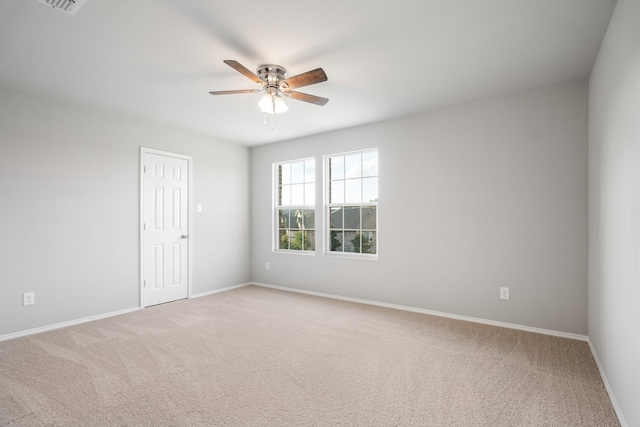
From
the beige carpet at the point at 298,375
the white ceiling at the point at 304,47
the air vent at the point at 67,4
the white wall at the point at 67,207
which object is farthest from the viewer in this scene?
the white wall at the point at 67,207

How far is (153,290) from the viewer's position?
445 cm

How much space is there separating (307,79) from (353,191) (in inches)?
96.2

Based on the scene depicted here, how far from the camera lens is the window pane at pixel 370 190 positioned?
→ 4.55 metres

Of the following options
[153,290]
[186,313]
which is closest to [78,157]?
[153,290]

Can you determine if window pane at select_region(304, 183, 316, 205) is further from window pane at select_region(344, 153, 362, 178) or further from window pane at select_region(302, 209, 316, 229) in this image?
window pane at select_region(344, 153, 362, 178)

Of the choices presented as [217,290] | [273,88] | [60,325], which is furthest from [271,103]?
[217,290]

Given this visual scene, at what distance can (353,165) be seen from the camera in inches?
189

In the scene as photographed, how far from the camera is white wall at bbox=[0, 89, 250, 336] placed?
10.8 feet

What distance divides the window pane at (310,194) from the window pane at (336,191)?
0.98ft

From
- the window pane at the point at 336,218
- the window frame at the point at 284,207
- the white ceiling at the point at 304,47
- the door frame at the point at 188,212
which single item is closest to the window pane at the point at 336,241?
the window pane at the point at 336,218

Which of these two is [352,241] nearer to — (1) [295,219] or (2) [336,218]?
(2) [336,218]

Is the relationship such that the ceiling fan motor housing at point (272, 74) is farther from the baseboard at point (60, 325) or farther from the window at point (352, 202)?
the baseboard at point (60, 325)

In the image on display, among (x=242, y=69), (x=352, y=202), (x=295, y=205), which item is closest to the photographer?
(x=242, y=69)

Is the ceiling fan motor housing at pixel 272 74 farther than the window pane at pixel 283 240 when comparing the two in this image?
No
